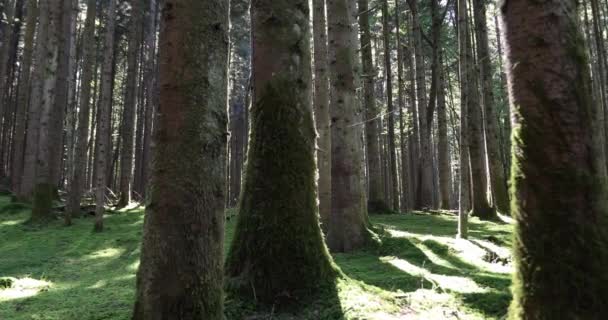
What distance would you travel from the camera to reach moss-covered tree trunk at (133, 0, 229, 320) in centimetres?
236

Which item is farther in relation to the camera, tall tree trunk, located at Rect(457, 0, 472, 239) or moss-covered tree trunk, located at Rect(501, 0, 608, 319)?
tall tree trunk, located at Rect(457, 0, 472, 239)

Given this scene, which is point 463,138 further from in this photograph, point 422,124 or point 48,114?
point 48,114

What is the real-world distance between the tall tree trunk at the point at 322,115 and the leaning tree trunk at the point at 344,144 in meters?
1.02

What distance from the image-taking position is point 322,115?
8.87 meters

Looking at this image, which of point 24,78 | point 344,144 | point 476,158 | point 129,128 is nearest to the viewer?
point 344,144

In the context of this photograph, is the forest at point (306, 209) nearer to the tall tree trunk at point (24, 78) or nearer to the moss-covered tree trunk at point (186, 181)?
the moss-covered tree trunk at point (186, 181)

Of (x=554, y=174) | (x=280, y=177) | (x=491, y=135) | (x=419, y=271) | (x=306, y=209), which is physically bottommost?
(x=419, y=271)

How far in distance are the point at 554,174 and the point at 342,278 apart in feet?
6.84

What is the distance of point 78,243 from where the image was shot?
9.41 metres

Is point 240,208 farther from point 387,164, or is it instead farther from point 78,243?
point 387,164

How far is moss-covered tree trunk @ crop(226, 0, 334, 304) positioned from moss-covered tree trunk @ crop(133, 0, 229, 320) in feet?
3.47

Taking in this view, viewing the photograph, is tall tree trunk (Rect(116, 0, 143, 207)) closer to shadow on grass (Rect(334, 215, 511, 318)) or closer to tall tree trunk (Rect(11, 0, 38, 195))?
tall tree trunk (Rect(11, 0, 38, 195))

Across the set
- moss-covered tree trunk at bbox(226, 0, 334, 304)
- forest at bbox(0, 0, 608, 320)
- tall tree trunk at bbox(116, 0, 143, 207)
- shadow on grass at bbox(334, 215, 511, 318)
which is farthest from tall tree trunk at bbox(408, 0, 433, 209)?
moss-covered tree trunk at bbox(226, 0, 334, 304)

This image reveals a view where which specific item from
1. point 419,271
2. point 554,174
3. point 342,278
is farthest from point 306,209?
point 419,271
